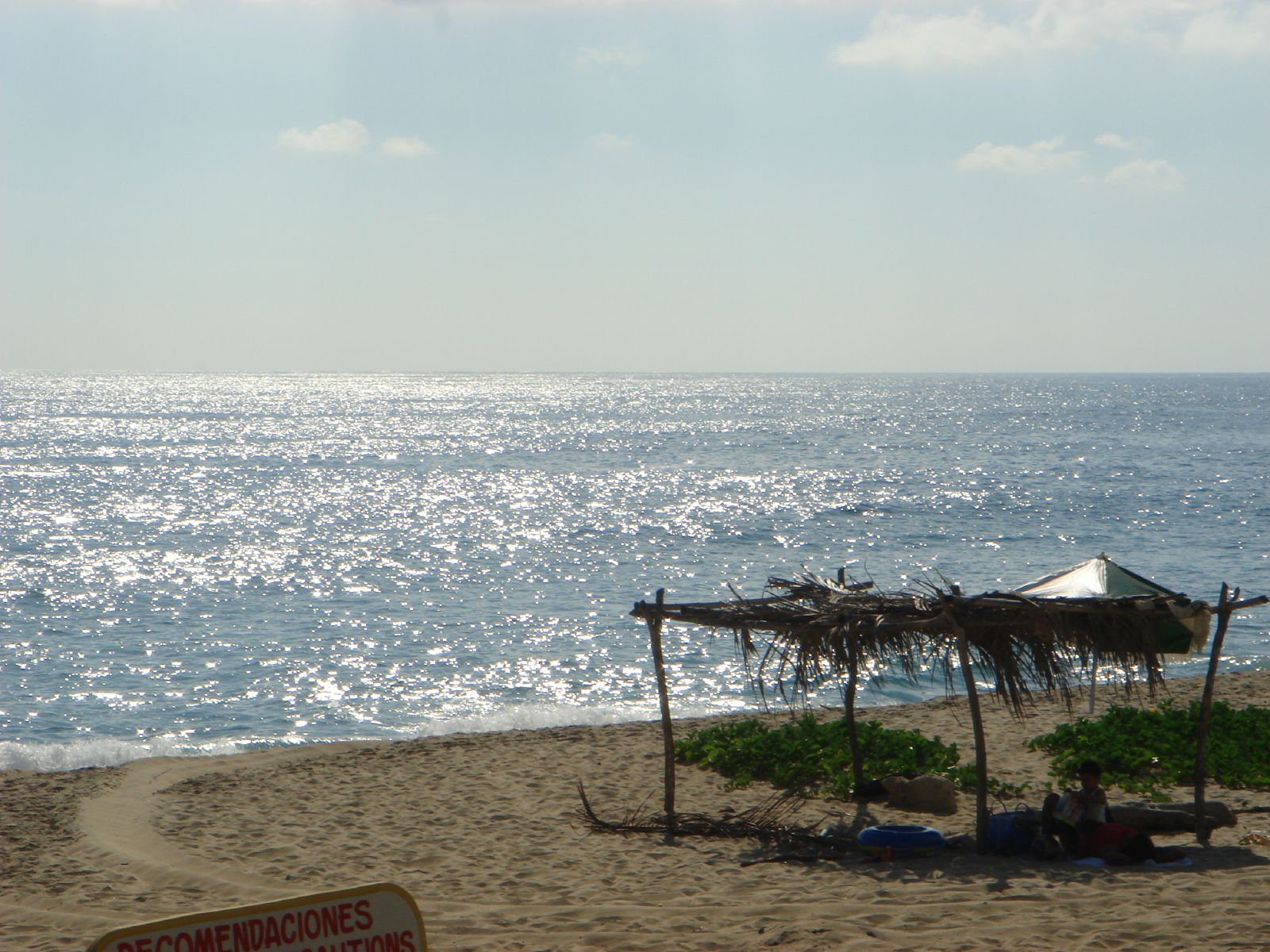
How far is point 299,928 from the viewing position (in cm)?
339

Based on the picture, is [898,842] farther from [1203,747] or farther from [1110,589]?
[1110,589]

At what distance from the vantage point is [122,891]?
9562 millimetres

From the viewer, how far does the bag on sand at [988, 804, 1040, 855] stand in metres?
9.69

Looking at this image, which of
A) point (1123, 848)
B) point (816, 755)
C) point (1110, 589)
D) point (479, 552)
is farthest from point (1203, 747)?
point (479, 552)

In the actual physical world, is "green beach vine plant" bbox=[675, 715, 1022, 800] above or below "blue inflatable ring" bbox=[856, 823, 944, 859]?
below

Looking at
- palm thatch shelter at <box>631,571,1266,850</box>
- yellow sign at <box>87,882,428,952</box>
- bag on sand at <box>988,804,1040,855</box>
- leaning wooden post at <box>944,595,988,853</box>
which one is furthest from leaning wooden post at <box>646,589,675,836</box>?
yellow sign at <box>87,882,428,952</box>

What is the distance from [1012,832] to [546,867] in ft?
12.9

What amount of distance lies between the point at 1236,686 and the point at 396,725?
1390 centimetres

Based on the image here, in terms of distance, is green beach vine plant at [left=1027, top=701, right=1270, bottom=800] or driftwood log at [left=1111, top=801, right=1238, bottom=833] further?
green beach vine plant at [left=1027, top=701, right=1270, bottom=800]

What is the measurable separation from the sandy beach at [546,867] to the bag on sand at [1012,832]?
19 cm

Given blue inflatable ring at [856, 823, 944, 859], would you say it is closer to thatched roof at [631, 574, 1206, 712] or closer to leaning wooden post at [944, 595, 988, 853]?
leaning wooden post at [944, 595, 988, 853]

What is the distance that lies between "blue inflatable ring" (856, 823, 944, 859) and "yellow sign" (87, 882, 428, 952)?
22.2 feet

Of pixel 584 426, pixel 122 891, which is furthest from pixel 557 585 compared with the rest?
pixel 584 426

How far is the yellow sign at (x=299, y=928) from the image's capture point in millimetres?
3178
